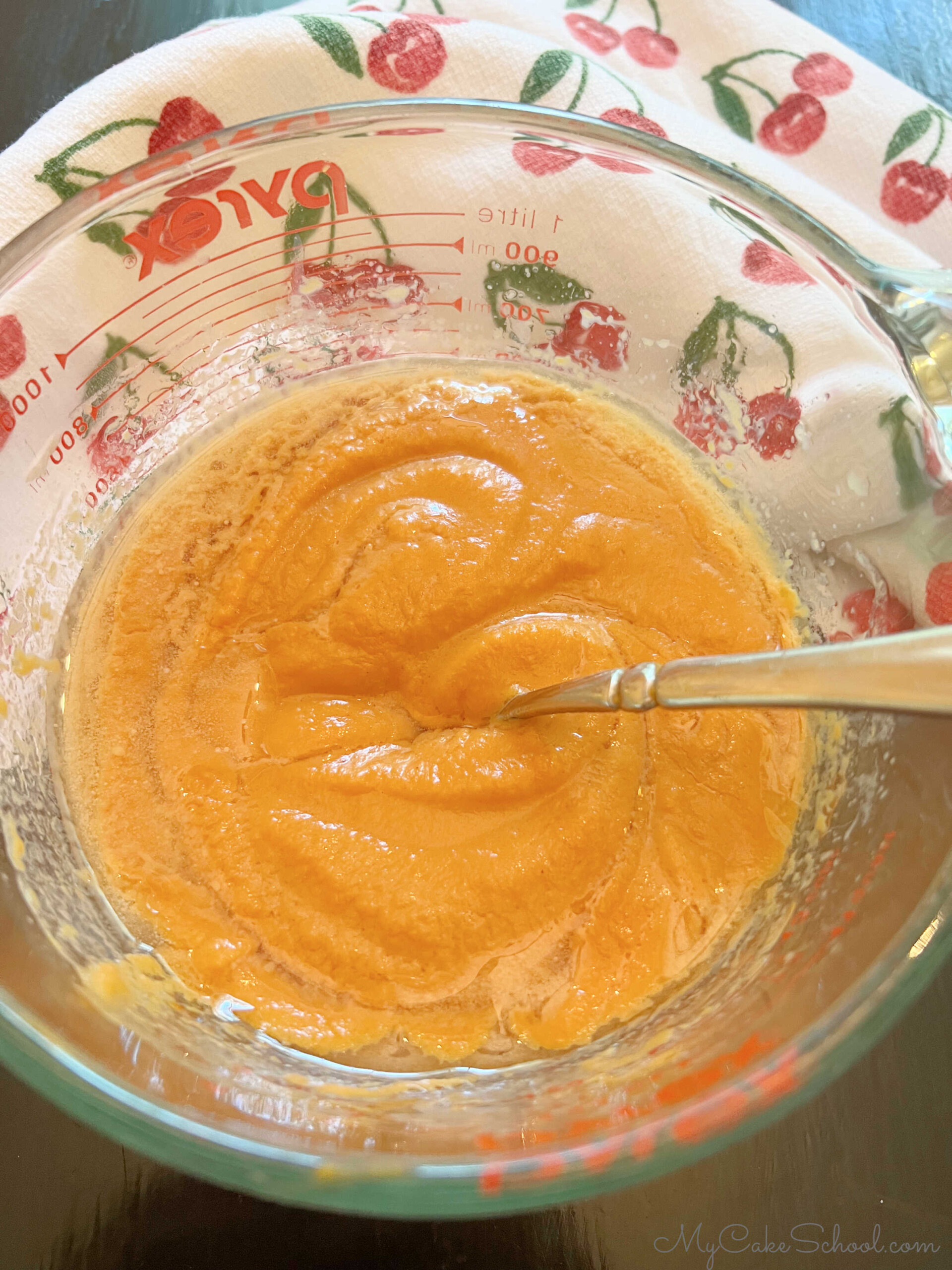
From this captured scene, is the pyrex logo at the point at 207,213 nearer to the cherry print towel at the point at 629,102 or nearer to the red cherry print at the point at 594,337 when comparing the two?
the cherry print towel at the point at 629,102

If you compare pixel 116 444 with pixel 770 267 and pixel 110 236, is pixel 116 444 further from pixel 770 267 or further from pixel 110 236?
pixel 770 267

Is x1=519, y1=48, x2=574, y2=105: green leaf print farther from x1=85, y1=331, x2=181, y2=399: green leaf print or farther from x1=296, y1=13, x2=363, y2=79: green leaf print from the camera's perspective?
x1=85, y1=331, x2=181, y2=399: green leaf print

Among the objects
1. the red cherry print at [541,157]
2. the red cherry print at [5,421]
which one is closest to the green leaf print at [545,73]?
the red cherry print at [541,157]

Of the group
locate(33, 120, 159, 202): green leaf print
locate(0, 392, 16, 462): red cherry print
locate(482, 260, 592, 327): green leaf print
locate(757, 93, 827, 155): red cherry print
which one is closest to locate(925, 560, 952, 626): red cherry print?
locate(482, 260, 592, 327): green leaf print

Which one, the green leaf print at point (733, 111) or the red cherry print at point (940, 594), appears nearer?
the red cherry print at point (940, 594)

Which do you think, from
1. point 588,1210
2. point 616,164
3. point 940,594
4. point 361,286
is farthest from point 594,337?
point 588,1210
